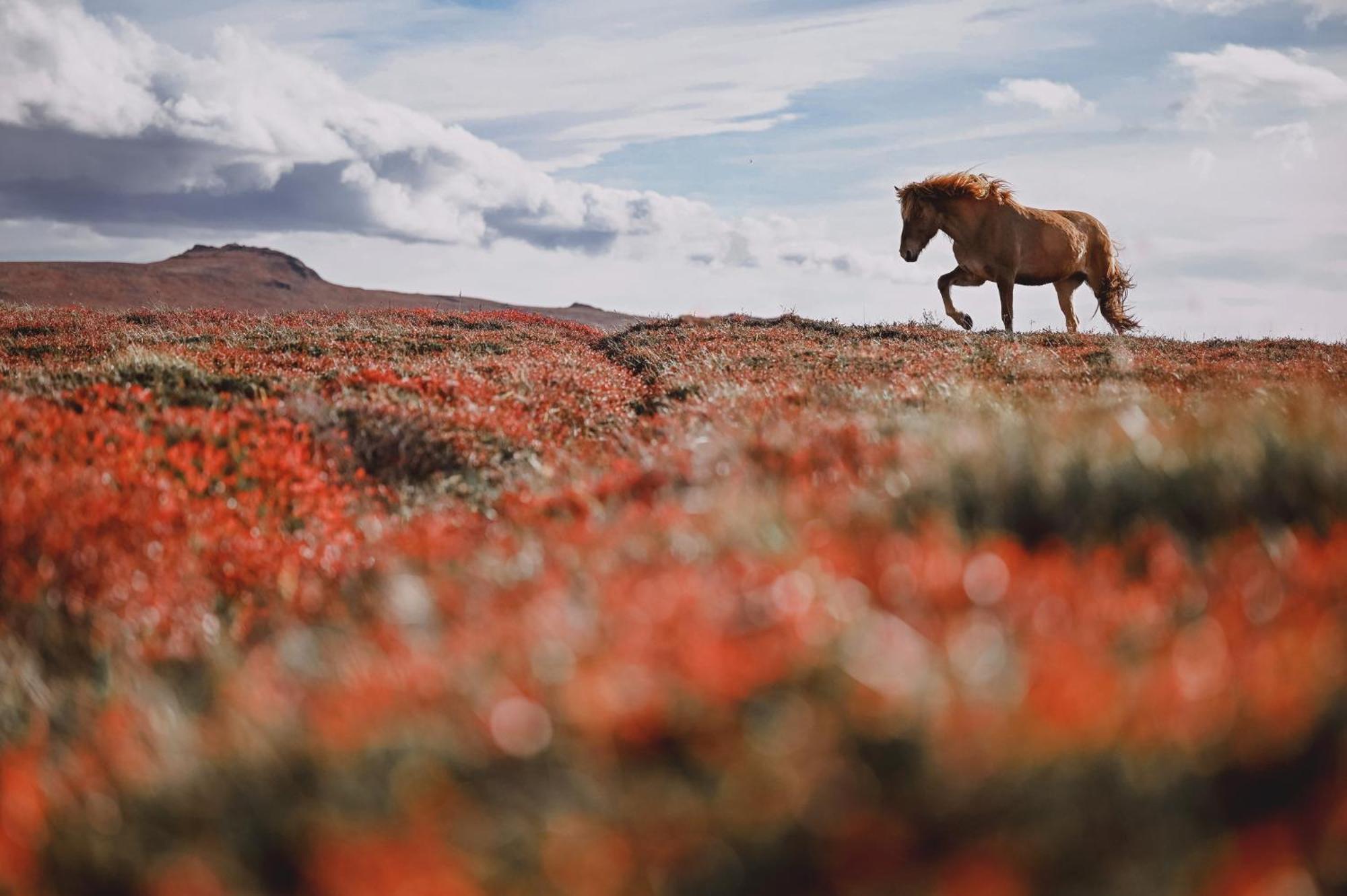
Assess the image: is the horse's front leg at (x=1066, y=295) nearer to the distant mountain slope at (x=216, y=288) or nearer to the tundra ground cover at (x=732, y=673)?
the distant mountain slope at (x=216, y=288)

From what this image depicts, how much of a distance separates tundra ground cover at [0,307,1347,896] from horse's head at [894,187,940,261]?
19.3 meters

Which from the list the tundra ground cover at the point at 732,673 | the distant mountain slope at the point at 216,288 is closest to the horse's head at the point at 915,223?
the distant mountain slope at the point at 216,288

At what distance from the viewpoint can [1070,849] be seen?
6.18ft

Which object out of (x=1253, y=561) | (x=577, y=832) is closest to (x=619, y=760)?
(x=577, y=832)

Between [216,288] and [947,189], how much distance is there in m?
43.7

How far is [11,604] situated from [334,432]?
459 centimetres

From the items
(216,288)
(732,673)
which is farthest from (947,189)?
(216,288)

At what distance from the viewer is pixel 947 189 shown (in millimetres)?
25203

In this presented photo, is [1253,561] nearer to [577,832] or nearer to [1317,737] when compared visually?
[1317,737]

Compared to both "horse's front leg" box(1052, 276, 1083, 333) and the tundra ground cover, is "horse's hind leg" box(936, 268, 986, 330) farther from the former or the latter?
the tundra ground cover

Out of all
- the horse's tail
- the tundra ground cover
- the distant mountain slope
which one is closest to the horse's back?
the horse's tail

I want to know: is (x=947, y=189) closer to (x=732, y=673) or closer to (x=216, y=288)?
(x=732, y=673)

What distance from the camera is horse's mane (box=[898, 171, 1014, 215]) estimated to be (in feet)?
82.3

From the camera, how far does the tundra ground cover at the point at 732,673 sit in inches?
76.5
